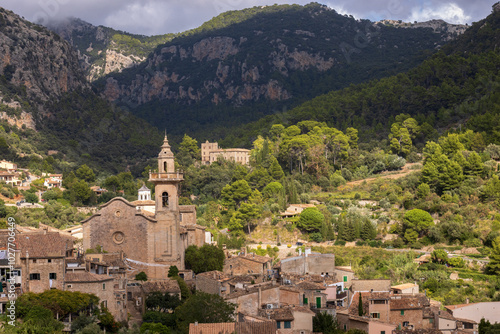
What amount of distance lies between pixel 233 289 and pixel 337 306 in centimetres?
587

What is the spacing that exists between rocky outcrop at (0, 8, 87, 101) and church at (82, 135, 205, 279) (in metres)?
79.5

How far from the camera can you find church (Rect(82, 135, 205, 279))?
49781 millimetres

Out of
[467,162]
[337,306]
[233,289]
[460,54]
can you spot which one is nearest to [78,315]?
[233,289]

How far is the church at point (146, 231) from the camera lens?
49.8 m

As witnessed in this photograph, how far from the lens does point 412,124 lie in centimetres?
9956

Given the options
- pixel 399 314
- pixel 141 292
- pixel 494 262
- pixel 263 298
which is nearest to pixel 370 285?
pixel 399 314

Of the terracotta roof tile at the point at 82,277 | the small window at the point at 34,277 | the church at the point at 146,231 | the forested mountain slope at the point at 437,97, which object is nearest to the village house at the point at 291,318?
the terracotta roof tile at the point at 82,277

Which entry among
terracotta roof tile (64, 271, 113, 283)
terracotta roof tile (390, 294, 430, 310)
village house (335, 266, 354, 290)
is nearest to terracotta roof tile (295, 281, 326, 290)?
terracotta roof tile (390, 294, 430, 310)

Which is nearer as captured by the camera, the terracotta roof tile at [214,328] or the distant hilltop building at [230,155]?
the terracotta roof tile at [214,328]

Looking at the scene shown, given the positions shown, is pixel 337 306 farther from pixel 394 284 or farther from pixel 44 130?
pixel 44 130

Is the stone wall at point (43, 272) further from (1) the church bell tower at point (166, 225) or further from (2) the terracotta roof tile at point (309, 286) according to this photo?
(2) the terracotta roof tile at point (309, 286)

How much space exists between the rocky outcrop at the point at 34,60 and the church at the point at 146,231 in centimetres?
7947

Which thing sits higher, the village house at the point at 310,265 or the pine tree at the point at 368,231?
the pine tree at the point at 368,231

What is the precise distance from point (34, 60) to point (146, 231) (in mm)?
86520
